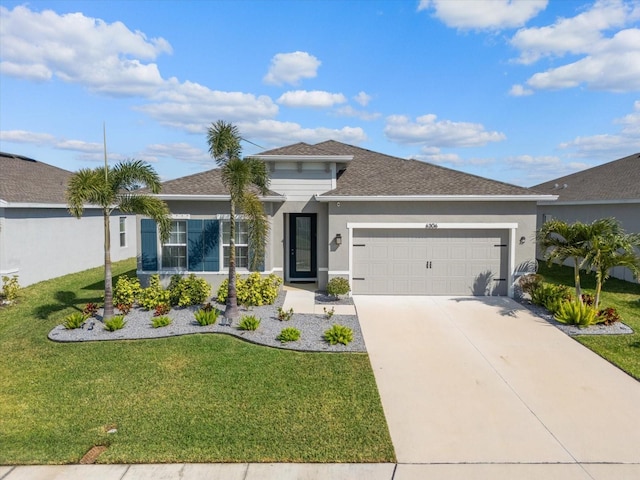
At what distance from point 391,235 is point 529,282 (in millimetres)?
4274

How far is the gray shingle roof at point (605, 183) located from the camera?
52.0 feet

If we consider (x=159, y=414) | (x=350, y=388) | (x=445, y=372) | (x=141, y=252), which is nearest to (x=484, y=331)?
(x=445, y=372)

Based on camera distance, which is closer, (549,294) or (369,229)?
(549,294)

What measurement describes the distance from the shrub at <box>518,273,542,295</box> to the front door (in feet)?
22.2

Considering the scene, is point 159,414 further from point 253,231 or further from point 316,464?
point 253,231

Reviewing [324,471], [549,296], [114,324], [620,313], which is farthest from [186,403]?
[620,313]

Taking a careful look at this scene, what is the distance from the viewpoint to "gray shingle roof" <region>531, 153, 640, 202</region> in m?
15.9

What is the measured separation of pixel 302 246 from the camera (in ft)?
48.8

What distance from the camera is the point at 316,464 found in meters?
4.99

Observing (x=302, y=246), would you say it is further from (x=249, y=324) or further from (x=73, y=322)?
(x=73, y=322)

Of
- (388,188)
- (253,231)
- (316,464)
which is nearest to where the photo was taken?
(316,464)

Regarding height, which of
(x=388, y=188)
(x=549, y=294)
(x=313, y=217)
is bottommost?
(x=549, y=294)

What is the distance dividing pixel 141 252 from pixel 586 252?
12.5 m

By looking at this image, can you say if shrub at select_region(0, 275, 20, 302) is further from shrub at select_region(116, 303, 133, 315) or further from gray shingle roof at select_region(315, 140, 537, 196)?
gray shingle roof at select_region(315, 140, 537, 196)
